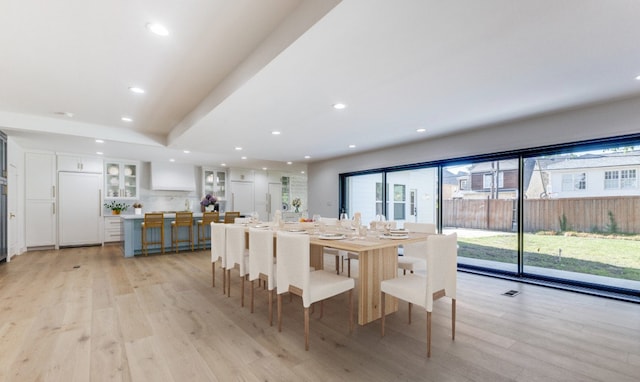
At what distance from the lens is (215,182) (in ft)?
31.4

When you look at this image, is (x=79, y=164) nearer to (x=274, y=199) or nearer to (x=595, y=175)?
(x=274, y=199)

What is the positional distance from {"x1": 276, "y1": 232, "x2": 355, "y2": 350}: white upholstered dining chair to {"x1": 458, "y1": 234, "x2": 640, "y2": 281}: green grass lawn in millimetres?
3529

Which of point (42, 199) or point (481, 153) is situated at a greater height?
point (481, 153)

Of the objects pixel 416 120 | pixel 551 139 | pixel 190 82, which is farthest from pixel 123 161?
pixel 551 139

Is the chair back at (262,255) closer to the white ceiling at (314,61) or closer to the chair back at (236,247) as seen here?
the chair back at (236,247)

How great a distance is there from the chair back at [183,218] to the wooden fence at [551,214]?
5510 millimetres

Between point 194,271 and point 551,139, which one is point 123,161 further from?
point 551,139

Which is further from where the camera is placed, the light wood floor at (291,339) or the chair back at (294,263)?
the chair back at (294,263)

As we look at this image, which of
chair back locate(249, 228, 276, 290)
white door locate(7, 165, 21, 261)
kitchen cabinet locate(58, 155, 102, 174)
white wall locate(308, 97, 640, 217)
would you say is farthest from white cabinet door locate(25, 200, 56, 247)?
white wall locate(308, 97, 640, 217)

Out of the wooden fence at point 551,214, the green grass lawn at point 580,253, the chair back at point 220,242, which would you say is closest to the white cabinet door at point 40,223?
the chair back at point 220,242

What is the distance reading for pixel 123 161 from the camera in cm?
804

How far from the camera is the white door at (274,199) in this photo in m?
10.5

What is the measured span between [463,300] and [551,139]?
256cm

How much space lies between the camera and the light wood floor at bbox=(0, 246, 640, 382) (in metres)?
1.96
